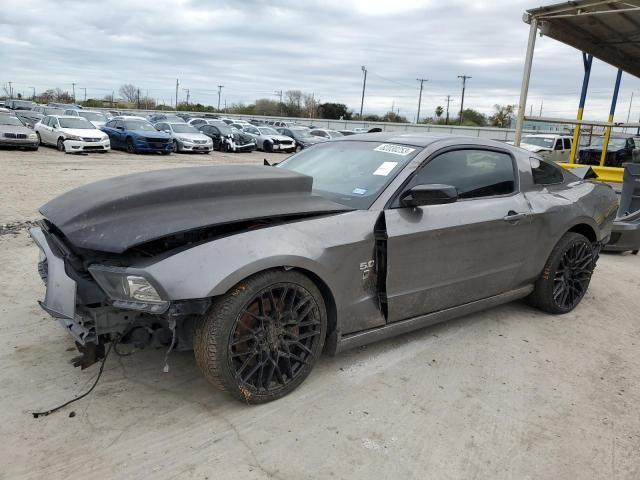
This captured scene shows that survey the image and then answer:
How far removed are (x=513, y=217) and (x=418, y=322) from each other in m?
1.18

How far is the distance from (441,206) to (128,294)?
2.15m

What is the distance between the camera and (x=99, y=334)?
2.60 metres

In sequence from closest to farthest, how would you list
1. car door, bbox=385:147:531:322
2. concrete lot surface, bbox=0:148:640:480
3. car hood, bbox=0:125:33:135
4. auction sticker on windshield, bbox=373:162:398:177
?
concrete lot surface, bbox=0:148:640:480 < car door, bbox=385:147:531:322 < auction sticker on windshield, bbox=373:162:398:177 < car hood, bbox=0:125:33:135

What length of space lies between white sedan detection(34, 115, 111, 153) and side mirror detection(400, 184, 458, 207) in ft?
59.3

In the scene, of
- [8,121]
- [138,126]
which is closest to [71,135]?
[8,121]

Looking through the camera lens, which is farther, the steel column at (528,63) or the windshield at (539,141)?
the windshield at (539,141)

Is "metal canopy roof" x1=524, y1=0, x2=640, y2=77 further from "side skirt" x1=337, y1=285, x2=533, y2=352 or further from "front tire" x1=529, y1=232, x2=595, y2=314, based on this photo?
"side skirt" x1=337, y1=285, x2=533, y2=352

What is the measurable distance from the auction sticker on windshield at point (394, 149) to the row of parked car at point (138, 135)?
49.9 feet

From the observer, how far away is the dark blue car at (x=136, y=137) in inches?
801

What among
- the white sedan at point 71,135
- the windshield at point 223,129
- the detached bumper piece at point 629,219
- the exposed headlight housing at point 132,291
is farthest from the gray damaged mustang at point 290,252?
the windshield at point 223,129

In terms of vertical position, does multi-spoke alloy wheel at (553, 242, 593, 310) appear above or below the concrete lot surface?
above

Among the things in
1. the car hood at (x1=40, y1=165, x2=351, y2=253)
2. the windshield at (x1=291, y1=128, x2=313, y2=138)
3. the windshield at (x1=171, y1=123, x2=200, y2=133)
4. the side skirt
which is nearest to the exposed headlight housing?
the car hood at (x1=40, y1=165, x2=351, y2=253)

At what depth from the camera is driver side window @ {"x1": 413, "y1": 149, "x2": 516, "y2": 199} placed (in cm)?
361

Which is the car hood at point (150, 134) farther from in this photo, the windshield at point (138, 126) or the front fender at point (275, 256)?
the front fender at point (275, 256)
